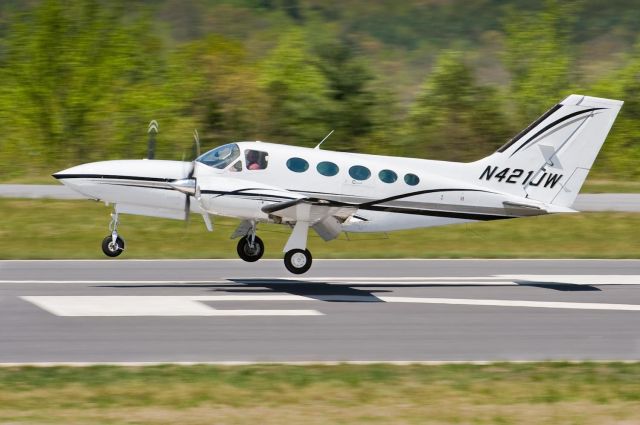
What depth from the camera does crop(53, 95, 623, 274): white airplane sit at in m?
19.8

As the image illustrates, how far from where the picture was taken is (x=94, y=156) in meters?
46.3

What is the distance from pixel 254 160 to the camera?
20.2 meters

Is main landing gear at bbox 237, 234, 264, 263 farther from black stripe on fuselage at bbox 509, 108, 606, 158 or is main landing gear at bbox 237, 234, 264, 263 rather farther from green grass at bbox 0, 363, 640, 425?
green grass at bbox 0, 363, 640, 425

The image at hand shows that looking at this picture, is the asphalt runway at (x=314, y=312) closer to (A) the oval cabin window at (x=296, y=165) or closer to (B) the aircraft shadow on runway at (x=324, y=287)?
(B) the aircraft shadow on runway at (x=324, y=287)

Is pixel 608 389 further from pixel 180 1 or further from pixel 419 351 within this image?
pixel 180 1

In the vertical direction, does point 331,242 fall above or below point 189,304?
above

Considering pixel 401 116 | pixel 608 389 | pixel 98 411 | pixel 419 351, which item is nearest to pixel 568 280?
pixel 419 351

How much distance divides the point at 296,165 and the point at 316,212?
114 centimetres

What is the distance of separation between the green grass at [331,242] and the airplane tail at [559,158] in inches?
219

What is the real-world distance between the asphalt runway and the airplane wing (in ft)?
4.16

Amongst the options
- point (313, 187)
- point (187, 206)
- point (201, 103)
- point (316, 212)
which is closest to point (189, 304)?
point (187, 206)

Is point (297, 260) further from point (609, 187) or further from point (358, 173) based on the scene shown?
point (609, 187)

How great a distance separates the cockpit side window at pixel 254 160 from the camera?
20.2 m

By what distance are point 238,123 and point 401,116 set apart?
865 cm
